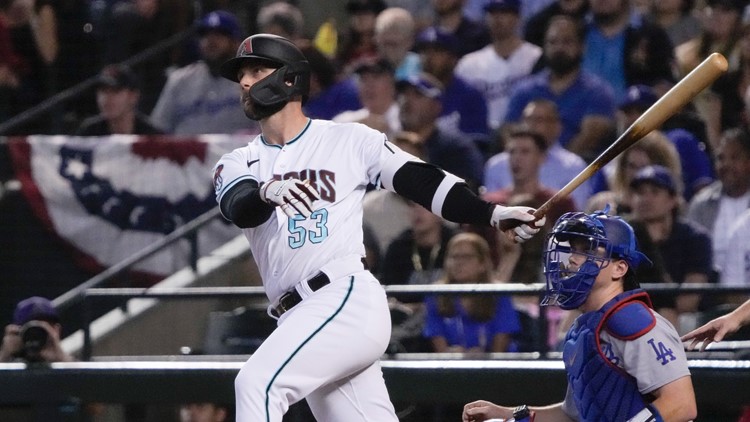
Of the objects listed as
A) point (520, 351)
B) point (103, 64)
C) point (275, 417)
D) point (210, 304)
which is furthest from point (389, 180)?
point (103, 64)

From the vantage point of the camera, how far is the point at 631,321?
130 inches

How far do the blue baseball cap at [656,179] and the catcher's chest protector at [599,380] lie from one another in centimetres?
279

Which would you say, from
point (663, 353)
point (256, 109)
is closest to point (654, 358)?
point (663, 353)

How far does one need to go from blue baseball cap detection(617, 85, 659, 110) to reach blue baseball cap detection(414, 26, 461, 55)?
1344 millimetres

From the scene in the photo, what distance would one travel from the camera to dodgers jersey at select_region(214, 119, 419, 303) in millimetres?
3893

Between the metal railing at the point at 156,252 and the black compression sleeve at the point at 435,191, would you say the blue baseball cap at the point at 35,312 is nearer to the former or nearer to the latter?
the metal railing at the point at 156,252

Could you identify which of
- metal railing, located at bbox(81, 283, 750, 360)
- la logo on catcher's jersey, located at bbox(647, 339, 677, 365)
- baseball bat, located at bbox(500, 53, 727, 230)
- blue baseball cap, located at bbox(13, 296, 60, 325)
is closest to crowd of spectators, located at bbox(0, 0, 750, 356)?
metal railing, located at bbox(81, 283, 750, 360)

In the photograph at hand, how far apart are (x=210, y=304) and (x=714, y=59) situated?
4.23 m

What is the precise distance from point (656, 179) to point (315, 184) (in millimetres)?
2633

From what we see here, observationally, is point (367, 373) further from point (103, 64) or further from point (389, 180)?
point (103, 64)

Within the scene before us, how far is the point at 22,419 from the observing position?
491 cm

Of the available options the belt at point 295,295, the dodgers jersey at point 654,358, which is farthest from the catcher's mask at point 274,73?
the dodgers jersey at point 654,358

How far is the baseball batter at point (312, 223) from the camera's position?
3.69 meters

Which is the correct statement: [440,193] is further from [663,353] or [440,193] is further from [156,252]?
[156,252]
